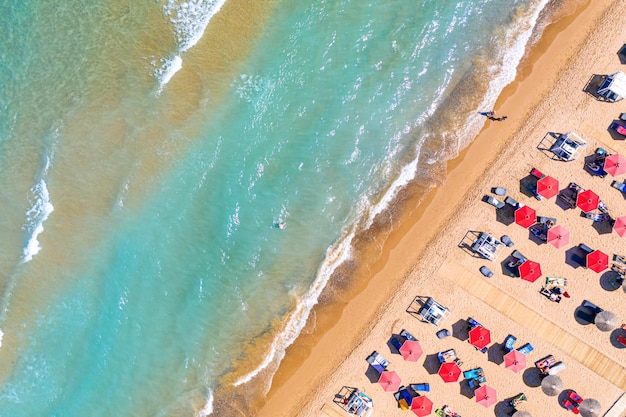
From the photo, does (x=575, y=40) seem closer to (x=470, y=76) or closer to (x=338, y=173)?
(x=470, y=76)

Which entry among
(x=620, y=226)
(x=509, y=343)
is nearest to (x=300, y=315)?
(x=509, y=343)

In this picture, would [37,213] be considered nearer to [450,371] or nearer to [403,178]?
[403,178]

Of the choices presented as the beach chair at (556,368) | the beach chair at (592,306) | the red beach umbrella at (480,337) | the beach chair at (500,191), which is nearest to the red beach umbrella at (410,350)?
the red beach umbrella at (480,337)

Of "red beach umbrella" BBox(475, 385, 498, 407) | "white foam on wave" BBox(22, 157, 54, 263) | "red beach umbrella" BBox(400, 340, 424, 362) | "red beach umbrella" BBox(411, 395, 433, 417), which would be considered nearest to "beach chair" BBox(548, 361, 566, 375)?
"red beach umbrella" BBox(475, 385, 498, 407)

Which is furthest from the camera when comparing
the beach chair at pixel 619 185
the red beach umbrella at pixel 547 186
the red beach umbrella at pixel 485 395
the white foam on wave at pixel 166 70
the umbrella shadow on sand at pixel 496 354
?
the umbrella shadow on sand at pixel 496 354

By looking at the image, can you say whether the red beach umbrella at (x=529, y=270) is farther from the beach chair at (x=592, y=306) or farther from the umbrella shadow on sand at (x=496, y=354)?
the umbrella shadow on sand at (x=496, y=354)

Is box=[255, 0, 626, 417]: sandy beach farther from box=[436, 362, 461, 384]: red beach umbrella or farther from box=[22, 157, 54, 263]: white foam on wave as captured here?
box=[22, 157, 54, 263]: white foam on wave
